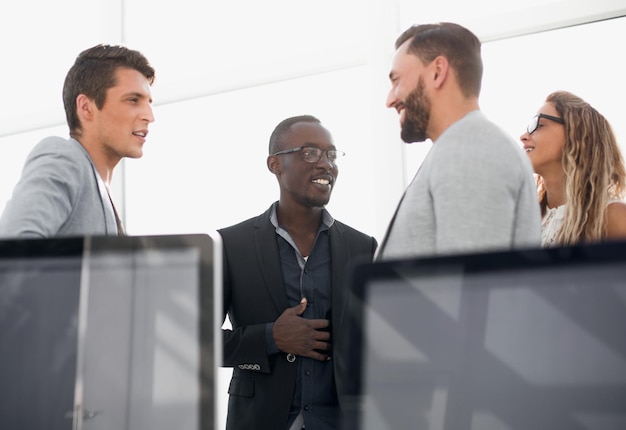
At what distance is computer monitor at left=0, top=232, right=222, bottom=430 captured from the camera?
818 millimetres

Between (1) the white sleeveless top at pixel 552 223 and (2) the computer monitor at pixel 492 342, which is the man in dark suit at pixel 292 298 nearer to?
(1) the white sleeveless top at pixel 552 223

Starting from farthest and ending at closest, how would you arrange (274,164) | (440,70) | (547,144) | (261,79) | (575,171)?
1. (261,79)
2. (274,164)
3. (547,144)
4. (575,171)
5. (440,70)

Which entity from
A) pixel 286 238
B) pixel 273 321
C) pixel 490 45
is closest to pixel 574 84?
pixel 490 45

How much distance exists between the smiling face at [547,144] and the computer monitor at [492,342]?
2120mm

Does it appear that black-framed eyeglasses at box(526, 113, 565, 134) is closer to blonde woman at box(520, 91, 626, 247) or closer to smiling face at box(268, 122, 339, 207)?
blonde woman at box(520, 91, 626, 247)

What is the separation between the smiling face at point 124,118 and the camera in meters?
2.04

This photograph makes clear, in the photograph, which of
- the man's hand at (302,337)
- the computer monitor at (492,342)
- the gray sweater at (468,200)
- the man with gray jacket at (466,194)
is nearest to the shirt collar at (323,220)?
the man's hand at (302,337)

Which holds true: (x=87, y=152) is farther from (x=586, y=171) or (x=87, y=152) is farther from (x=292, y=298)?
(x=586, y=171)

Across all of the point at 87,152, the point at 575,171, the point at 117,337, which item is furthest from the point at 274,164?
the point at 117,337

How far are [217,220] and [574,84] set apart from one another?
210 cm

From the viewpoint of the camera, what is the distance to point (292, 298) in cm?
237

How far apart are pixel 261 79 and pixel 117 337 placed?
337cm

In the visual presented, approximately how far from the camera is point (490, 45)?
359cm

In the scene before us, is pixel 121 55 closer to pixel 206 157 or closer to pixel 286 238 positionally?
pixel 286 238
